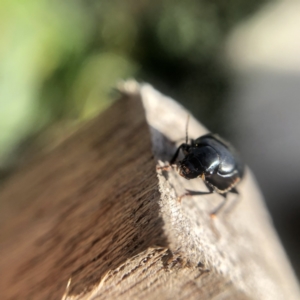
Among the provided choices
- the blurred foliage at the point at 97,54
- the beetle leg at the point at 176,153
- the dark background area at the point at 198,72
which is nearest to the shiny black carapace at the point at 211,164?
the beetle leg at the point at 176,153

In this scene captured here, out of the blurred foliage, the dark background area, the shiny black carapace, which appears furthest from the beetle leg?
the dark background area

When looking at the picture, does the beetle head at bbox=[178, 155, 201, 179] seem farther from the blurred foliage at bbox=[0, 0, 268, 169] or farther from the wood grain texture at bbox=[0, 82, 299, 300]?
the blurred foliage at bbox=[0, 0, 268, 169]

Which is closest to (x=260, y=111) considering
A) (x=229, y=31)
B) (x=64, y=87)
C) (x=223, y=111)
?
(x=223, y=111)

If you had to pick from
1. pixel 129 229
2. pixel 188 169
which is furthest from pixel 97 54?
pixel 129 229

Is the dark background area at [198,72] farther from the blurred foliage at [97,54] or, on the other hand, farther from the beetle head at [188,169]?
the beetle head at [188,169]

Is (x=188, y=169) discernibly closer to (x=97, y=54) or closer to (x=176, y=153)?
(x=176, y=153)

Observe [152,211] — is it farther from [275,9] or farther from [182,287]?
[275,9]
